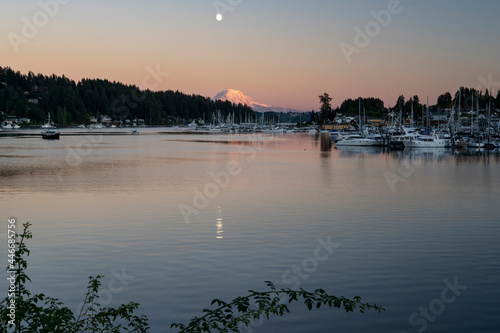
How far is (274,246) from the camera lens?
87.4ft

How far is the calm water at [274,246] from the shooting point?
18109 mm

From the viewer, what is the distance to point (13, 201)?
42594mm

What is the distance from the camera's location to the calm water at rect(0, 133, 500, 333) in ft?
59.4

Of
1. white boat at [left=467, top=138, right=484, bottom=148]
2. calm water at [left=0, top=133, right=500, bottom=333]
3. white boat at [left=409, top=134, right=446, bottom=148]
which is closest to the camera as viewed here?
calm water at [left=0, top=133, right=500, bottom=333]

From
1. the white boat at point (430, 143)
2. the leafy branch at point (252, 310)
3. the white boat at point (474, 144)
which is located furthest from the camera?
the white boat at point (430, 143)

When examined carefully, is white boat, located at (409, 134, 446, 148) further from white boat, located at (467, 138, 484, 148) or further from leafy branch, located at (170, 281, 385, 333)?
leafy branch, located at (170, 281, 385, 333)

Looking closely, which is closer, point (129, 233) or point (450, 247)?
point (450, 247)

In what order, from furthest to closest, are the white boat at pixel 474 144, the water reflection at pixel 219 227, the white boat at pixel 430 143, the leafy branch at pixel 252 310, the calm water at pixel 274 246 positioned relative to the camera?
the white boat at pixel 430 143, the white boat at pixel 474 144, the water reflection at pixel 219 227, the calm water at pixel 274 246, the leafy branch at pixel 252 310

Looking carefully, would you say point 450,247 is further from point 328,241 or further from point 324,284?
point 324,284

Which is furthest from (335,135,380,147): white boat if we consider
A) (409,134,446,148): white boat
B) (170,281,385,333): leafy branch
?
(170,281,385,333): leafy branch

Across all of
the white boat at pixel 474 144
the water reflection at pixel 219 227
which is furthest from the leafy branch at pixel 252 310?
the white boat at pixel 474 144

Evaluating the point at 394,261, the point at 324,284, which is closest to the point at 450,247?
the point at 394,261

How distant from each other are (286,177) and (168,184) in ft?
49.9

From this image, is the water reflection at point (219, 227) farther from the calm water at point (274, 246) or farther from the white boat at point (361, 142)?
the white boat at point (361, 142)
